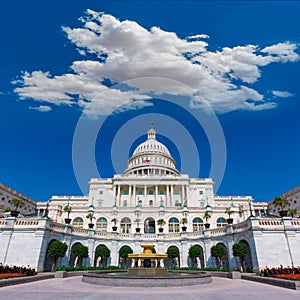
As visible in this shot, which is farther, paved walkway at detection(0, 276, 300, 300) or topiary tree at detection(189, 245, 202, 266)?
topiary tree at detection(189, 245, 202, 266)

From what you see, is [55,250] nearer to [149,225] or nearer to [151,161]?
[149,225]

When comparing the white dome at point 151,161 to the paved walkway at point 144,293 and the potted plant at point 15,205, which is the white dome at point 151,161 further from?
the paved walkway at point 144,293

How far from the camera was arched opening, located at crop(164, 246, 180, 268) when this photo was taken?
1551 inches

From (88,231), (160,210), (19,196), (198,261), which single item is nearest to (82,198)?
(19,196)

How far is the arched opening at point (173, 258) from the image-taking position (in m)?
39.4

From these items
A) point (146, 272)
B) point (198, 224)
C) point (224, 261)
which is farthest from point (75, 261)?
point (198, 224)

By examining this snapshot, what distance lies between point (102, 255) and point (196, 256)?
580 inches

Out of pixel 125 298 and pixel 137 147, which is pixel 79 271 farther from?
pixel 137 147

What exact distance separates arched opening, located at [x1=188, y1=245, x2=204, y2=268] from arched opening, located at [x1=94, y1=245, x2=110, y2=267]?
13405 millimetres

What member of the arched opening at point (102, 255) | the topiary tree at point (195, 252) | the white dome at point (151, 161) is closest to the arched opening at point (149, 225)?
the arched opening at point (102, 255)

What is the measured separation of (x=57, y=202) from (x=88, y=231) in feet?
176

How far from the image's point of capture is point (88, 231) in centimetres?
3809

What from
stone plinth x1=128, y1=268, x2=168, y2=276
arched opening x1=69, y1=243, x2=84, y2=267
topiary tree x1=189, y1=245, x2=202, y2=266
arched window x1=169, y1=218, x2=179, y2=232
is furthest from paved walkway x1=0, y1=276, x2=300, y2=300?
arched window x1=169, y1=218, x2=179, y2=232

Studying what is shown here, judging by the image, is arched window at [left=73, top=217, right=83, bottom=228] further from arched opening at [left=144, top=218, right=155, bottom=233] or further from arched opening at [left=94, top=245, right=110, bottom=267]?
arched opening at [left=94, top=245, right=110, bottom=267]
